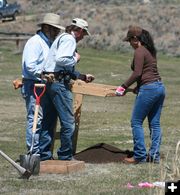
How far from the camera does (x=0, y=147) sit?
12500mm

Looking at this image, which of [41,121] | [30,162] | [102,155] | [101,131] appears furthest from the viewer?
[101,131]

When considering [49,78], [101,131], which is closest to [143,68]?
[49,78]

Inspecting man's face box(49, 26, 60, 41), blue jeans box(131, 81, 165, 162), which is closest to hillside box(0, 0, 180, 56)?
blue jeans box(131, 81, 165, 162)

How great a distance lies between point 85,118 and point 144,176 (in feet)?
26.5

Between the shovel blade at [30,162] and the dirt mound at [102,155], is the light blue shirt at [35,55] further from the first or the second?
the dirt mound at [102,155]

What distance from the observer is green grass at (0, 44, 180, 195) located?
28.0ft

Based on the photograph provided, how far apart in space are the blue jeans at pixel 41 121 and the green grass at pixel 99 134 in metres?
0.47

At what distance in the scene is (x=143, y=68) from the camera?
1027cm

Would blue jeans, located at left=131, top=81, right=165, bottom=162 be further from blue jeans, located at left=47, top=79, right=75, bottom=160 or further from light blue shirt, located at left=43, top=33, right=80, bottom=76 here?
light blue shirt, located at left=43, top=33, right=80, bottom=76

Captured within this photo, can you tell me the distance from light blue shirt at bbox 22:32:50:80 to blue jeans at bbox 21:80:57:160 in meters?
0.16

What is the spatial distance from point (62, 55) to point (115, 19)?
42.6 meters

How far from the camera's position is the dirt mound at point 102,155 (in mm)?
10648

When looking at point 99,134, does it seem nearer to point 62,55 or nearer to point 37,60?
point 37,60

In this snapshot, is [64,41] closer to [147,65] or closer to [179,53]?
[147,65]
